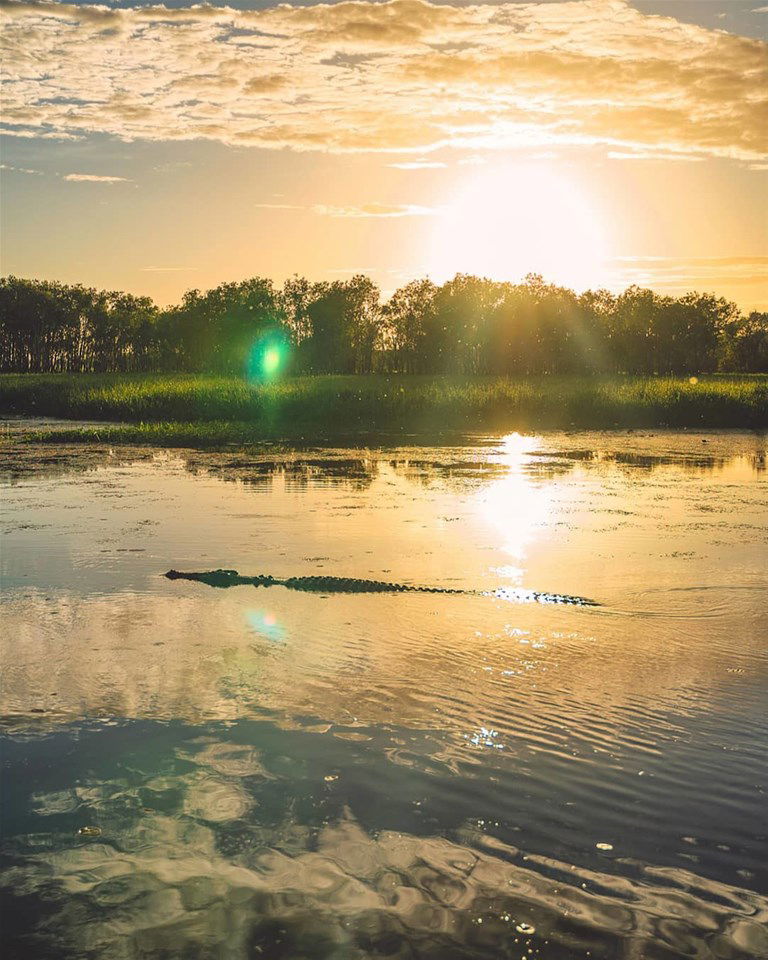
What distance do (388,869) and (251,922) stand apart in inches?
27.5

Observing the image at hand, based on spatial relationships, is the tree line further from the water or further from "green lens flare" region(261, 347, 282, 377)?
the water

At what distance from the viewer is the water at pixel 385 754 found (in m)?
4.19

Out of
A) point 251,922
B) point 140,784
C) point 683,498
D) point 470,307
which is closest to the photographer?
point 251,922

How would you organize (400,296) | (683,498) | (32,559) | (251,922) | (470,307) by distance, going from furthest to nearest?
(400,296)
(470,307)
(683,498)
(32,559)
(251,922)

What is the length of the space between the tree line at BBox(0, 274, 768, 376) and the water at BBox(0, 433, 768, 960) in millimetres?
104015

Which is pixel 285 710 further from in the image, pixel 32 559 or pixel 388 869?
pixel 32 559

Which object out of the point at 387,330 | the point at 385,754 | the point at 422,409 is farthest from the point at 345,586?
the point at 387,330

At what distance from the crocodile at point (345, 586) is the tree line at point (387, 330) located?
10357 centimetres

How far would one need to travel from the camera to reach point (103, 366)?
143125mm

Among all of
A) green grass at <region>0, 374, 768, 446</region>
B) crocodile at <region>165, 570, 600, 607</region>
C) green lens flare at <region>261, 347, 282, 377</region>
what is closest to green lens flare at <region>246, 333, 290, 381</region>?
green lens flare at <region>261, 347, 282, 377</region>

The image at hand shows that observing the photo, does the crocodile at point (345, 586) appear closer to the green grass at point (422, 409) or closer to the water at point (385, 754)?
the water at point (385, 754)

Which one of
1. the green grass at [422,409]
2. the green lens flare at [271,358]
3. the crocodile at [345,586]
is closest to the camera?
the crocodile at [345,586]

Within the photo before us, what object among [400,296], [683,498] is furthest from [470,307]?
[683,498]

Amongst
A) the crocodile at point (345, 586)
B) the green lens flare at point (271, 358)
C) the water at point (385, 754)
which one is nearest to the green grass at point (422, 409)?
the crocodile at point (345, 586)
